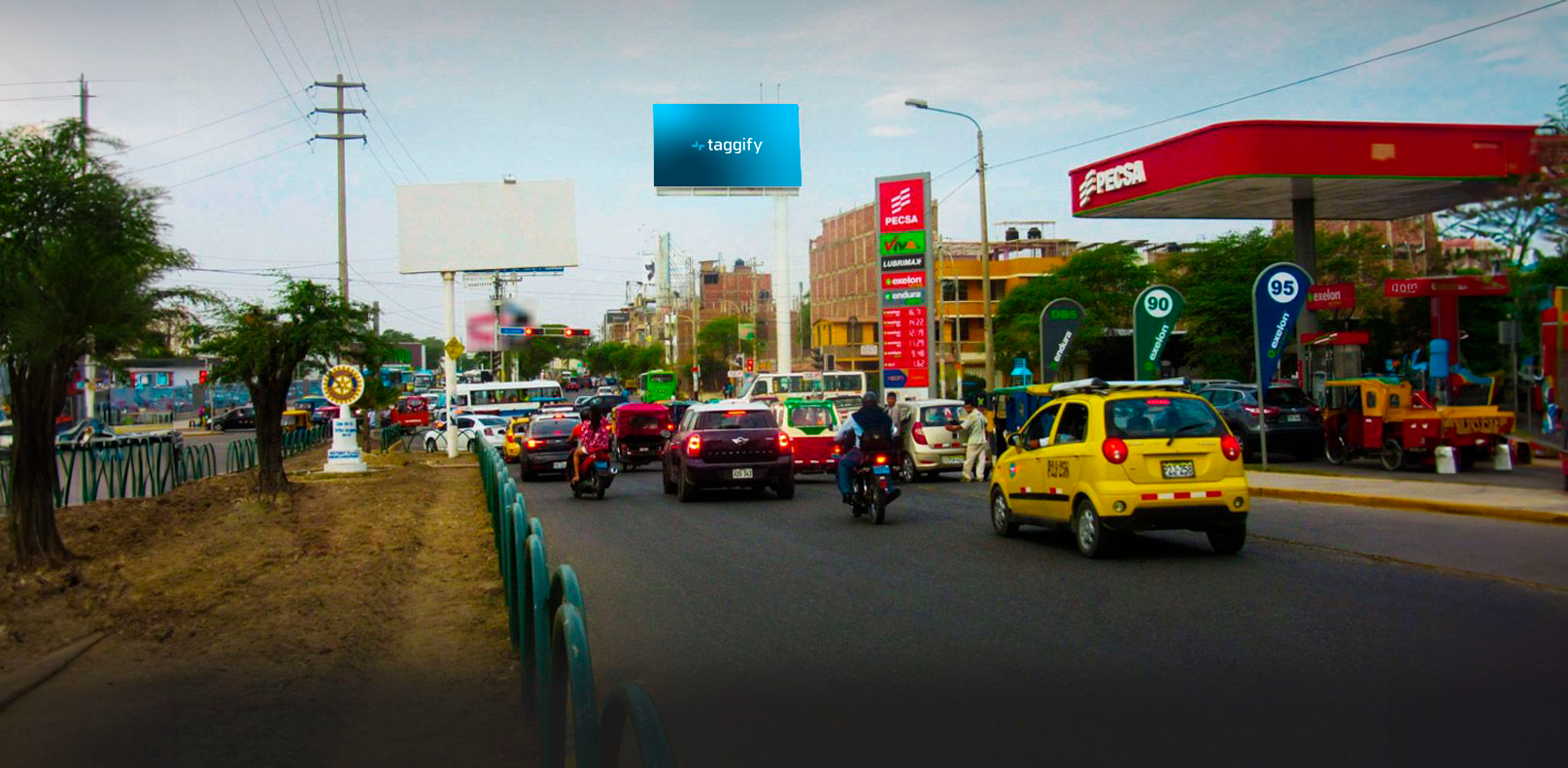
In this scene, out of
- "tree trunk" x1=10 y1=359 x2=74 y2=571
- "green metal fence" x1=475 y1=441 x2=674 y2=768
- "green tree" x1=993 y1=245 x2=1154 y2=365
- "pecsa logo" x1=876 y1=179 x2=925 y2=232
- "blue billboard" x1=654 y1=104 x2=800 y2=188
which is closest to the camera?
"green metal fence" x1=475 y1=441 x2=674 y2=768

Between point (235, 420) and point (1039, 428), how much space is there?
58373mm

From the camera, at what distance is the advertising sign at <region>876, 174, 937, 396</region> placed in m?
38.9

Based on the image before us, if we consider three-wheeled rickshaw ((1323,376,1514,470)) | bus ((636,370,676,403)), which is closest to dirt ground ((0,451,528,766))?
three-wheeled rickshaw ((1323,376,1514,470))

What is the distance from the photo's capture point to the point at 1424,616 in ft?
28.3

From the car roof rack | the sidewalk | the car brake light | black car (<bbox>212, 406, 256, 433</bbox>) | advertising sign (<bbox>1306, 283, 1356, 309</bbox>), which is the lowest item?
the sidewalk

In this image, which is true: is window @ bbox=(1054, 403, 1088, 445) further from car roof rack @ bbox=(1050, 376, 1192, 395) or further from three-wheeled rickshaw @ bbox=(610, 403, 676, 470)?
three-wheeled rickshaw @ bbox=(610, 403, 676, 470)

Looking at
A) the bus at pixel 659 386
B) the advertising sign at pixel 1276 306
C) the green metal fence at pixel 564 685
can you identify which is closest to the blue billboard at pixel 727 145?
the advertising sign at pixel 1276 306

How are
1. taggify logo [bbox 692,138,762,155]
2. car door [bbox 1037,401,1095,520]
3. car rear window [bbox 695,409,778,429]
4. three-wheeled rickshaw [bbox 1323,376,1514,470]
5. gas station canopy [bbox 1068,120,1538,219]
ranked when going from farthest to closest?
taggify logo [bbox 692,138,762,155] < gas station canopy [bbox 1068,120,1538,219] < three-wheeled rickshaw [bbox 1323,376,1514,470] < car rear window [bbox 695,409,778,429] < car door [bbox 1037,401,1095,520]

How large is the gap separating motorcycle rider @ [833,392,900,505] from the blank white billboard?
25.8 meters

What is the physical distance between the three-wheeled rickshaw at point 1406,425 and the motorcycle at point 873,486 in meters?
11.2

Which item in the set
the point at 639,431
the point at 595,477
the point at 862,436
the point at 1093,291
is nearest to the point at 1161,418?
the point at 862,436

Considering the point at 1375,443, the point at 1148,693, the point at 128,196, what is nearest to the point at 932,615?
the point at 1148,693

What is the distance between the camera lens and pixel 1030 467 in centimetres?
1356

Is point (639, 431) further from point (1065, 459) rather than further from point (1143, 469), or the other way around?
point (1143, 469)
